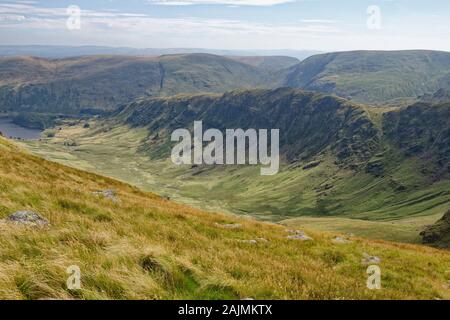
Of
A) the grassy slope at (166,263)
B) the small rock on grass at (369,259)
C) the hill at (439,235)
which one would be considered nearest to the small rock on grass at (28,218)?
the grassy slope at (166,263)

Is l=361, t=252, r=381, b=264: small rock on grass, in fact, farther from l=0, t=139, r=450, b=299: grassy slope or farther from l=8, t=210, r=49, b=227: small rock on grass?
l=8, t=210, r=49, b=227: small rock on grass

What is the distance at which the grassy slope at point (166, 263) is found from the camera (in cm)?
1043

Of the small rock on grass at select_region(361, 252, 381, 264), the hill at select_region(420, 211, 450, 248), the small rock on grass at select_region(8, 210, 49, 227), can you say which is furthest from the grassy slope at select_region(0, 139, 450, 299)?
the hill at select_region(420, 211, 450, 248)

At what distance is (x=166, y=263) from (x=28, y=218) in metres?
7.45

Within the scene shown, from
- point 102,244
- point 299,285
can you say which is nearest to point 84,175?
point 102,244

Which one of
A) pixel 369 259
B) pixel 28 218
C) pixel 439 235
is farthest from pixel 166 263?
pixel 439 235

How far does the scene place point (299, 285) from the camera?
12.9 meters

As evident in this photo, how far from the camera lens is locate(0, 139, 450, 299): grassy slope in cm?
1043

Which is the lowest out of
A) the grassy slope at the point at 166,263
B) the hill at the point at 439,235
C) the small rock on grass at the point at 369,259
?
the hill at the point at 439,235

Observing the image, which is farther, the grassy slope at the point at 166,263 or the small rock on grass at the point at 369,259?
the small rock on grass at the point at 369,259

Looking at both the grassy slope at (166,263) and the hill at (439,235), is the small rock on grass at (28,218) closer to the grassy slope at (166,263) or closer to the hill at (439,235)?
the grassy slope at (166,263)

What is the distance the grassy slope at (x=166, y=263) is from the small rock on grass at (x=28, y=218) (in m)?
0.47

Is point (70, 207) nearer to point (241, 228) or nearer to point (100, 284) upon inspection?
point (241, 228)

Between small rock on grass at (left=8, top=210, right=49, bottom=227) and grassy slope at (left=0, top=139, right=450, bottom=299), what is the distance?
47cm
